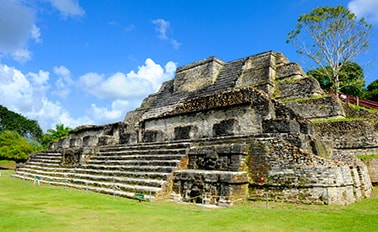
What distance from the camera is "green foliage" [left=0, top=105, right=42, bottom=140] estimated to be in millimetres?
41281

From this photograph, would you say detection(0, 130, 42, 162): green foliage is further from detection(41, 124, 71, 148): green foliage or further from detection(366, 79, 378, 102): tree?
detection(366, 79, 378, 102): tree

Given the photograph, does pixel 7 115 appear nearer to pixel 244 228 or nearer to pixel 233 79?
pixel 233 79

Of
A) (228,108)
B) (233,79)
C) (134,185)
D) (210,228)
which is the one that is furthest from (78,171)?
(233,79)

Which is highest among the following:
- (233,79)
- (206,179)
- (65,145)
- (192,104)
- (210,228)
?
(233,79)

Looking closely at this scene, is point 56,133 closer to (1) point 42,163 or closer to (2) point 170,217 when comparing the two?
(1) point 42,163

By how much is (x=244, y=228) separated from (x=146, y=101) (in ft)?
72.9

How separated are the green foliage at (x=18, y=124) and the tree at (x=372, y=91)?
43523 mm

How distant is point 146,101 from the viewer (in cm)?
2602

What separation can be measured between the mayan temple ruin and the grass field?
0.55 m

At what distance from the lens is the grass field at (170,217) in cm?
452

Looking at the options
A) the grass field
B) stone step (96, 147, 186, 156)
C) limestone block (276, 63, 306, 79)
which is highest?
limestone block (276, 63, 306, 79)

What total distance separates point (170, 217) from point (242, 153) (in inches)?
113

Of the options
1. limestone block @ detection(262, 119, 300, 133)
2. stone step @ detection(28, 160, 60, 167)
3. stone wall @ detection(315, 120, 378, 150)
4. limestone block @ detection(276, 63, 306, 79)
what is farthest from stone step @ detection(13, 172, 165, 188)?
limestone block @ detection(276, 63, 306, 79)

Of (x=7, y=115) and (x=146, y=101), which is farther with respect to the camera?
(x=7, y=115)
